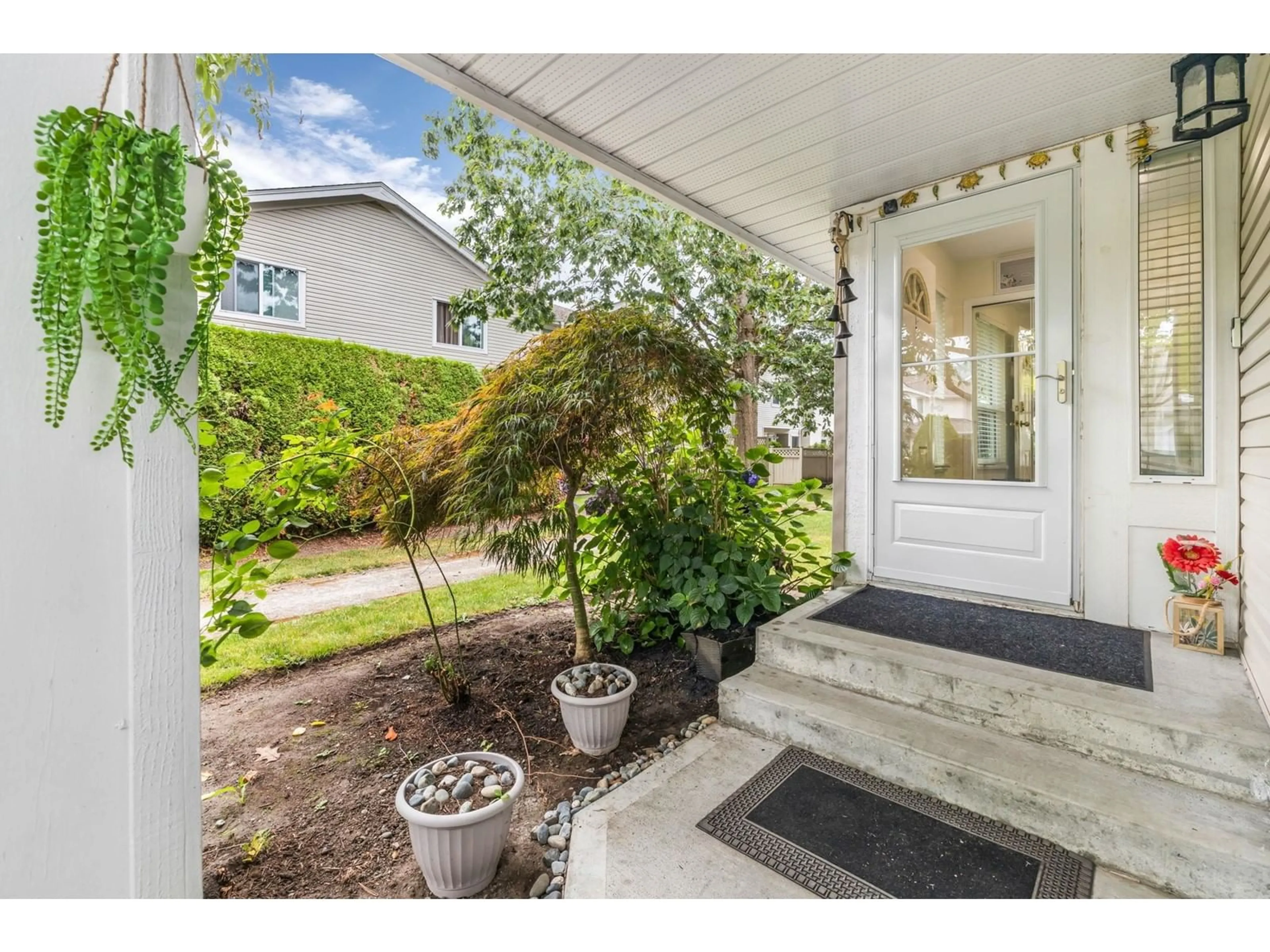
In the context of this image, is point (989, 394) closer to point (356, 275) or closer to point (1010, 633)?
point (1010, 633)

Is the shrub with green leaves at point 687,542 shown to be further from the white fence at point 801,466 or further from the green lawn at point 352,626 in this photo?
the white fence at point 801,466

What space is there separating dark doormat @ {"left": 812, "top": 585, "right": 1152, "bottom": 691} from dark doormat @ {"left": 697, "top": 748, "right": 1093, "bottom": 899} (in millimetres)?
762

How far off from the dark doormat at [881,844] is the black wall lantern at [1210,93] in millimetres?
2343

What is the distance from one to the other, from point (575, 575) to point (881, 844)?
1.75 m

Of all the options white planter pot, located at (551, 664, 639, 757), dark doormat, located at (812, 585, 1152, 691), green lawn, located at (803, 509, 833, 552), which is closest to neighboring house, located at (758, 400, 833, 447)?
green lawn, located at (803, 509, 833, 552)

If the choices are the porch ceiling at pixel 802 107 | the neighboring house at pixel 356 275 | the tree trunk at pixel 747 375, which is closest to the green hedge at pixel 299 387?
the neighboring house at pixel 356 275

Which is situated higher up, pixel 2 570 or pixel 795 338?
pixel 795 338

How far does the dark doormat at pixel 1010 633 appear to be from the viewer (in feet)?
6.97

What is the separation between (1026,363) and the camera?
2861mm

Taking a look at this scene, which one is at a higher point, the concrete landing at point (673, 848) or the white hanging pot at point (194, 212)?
the white hanging pot at point (194, 212)

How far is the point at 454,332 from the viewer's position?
991 centimetres

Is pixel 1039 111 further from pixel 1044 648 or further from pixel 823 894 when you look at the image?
pixel 823 894
